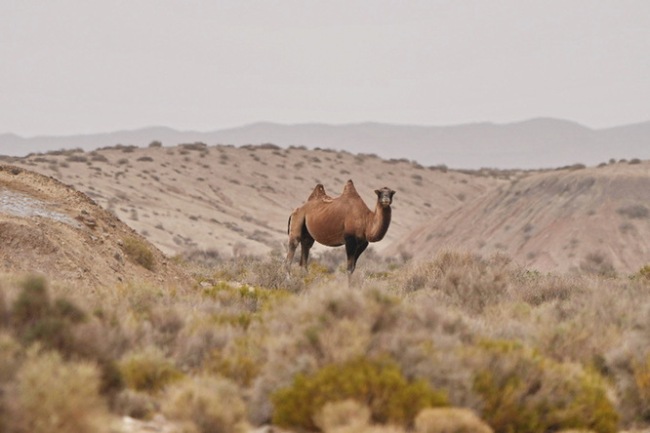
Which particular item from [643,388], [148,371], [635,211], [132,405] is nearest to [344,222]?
[643,388]

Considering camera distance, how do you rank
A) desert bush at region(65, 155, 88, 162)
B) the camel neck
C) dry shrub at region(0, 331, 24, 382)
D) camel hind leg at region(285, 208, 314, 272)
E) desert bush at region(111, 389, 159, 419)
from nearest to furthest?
1. dry shrub at region(0, 331, 24, 382)
2. desert bush at region(111, 389, 159, 419)
3. the camel neck
4. camel hind leg at region(285, 208, 314, 272)
5. desert bush at region(65, 155, 88, 162)

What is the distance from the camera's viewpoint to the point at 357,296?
7680mm

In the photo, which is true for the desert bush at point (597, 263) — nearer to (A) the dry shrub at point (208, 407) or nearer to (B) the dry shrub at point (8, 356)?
(A) the dry shrub at point (208, 407)

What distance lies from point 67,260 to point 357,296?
7.35m

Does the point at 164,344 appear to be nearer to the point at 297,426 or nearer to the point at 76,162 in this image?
the point at 297,426

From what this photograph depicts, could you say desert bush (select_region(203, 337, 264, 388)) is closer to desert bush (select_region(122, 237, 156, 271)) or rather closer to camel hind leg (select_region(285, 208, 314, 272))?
desert bush (select_region(122, 237, 156, 271))

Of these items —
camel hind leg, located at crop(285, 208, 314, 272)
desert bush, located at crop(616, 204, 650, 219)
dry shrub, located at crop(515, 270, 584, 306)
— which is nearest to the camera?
dry shrub, located at crop(515, 270, 584, 306)

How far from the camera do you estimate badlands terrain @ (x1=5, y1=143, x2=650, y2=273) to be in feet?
108

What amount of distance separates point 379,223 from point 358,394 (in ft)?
36.5

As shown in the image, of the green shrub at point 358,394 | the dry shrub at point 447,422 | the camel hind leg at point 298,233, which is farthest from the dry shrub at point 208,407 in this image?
the camel hind leg at point 298,233

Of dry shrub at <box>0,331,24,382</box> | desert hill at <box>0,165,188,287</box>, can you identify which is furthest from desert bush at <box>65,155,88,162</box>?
dry shrub at <box>0,331,24,382</box>

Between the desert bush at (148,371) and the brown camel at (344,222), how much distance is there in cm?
983

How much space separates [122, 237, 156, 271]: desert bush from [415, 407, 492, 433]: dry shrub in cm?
1126

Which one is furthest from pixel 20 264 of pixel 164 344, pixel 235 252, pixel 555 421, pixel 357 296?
pixel 235 252
